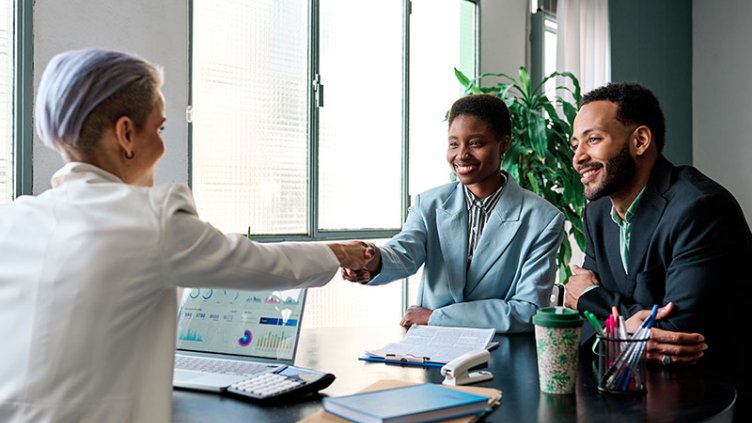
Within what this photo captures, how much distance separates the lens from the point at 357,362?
5.64 feet

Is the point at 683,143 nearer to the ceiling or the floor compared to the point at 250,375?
nearer to the ceiling

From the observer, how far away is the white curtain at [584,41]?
516cm

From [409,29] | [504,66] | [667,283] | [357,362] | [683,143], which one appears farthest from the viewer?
[683,143]

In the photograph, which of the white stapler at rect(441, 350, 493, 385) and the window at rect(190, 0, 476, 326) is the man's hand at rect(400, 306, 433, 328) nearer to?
the white stapler at rect(441, 350, 493, 385)

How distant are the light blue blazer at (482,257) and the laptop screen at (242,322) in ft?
2.12

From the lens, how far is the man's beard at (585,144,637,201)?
80.4 inches

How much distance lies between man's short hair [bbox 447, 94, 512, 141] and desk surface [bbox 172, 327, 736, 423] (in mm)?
963

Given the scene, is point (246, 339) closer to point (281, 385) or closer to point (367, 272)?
point (281, 385)

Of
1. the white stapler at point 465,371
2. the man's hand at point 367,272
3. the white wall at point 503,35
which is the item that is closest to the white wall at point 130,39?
the man's hand at point 367,272

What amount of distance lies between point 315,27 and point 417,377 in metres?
2.56

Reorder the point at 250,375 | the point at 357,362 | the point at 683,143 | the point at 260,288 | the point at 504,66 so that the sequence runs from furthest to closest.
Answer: the point at 683,143 → the point at 504,66 → the point at 357,362 → the point at 250,375 → the point at 260,288

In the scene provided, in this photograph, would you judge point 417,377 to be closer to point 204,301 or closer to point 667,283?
point 204,301

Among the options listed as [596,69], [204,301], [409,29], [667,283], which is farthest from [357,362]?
[596,69]

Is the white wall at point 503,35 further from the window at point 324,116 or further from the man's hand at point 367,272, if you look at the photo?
the man's hand at point 367,272
